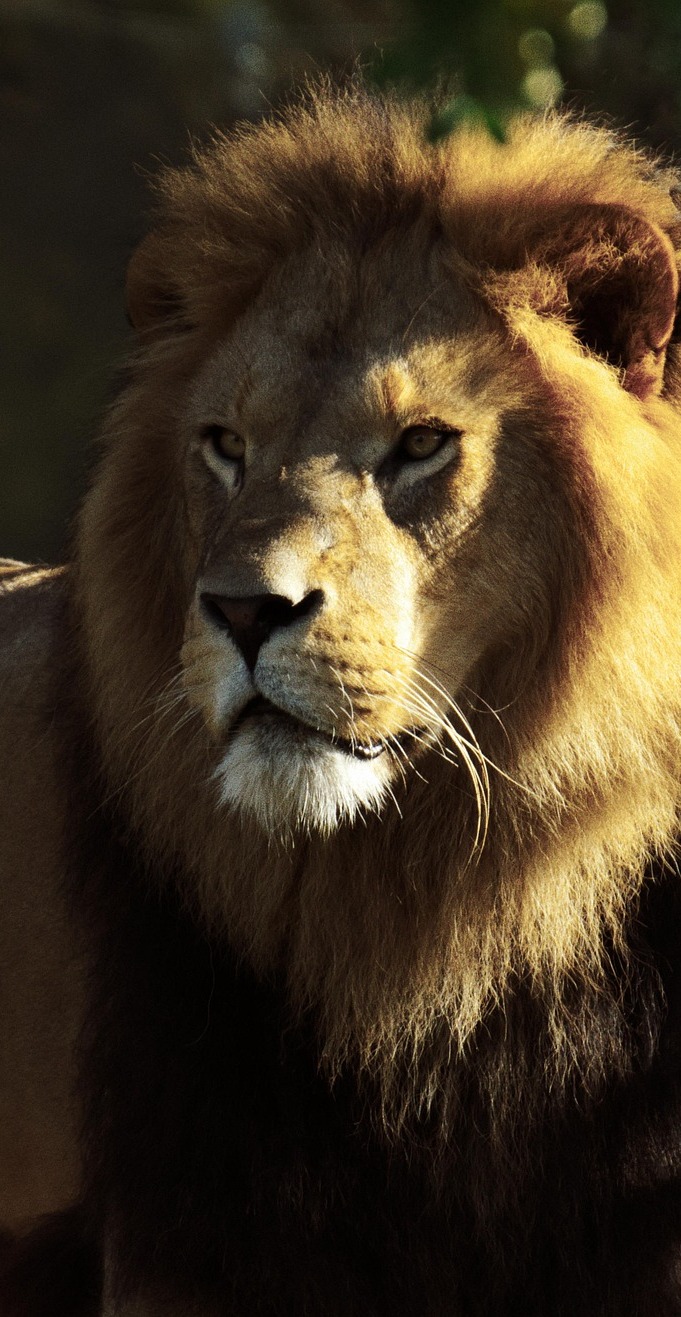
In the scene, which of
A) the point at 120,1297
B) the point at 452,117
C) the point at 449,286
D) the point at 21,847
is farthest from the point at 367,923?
the point at 452,117

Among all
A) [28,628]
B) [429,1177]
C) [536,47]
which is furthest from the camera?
[28,628]

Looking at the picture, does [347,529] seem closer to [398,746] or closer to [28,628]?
[398,746]

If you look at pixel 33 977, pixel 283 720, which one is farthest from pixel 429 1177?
pixel 33 977

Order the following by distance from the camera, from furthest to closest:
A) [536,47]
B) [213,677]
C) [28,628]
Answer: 1. [28,628]
2. [213,677]
3. [536,47]

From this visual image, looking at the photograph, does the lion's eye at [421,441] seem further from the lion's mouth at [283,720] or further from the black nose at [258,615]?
the lion's mouth at [283,720]

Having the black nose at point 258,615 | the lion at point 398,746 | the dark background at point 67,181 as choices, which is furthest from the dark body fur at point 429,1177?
the dark background at point 67,181

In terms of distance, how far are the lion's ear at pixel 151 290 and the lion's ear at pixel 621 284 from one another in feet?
2.77

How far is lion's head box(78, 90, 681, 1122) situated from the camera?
8.73 feet

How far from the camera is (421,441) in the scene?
9.07ft

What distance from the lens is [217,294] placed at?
3.17m

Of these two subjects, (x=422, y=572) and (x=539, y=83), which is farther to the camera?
(x=422, y=572)

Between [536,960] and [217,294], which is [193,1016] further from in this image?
[217,294]

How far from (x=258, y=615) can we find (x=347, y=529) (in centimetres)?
27

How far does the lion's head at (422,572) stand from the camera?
2660mm
